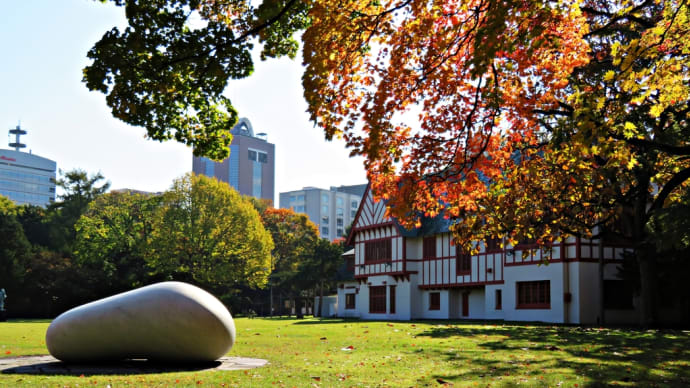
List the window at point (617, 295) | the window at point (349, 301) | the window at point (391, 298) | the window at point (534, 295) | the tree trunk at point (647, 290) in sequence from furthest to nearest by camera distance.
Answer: the window at point (349, 301) → the window at point (391, 298) → the window at point (534, 295) → the window at point (617, 295) → the tree trunk at point (647, 290)

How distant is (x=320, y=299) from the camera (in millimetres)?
61750

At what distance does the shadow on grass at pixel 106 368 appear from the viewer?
11.0 meters

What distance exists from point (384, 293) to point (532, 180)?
31.7 m

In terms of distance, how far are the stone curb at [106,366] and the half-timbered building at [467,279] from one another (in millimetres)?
16956

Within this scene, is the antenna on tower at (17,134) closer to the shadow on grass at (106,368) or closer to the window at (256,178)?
the window at (256,178)

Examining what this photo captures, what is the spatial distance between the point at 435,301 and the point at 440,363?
32.4 meters

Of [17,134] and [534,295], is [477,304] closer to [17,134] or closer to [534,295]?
[534,295]

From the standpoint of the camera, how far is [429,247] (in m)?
44.5

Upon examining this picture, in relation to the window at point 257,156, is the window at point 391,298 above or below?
below

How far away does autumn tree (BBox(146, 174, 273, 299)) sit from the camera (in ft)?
162

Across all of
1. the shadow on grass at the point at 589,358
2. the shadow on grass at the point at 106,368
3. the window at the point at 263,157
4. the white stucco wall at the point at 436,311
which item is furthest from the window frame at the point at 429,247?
the window at the point at 263,157

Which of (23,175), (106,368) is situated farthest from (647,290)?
(23,175)

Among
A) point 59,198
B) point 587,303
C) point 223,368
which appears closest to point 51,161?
point 59,198

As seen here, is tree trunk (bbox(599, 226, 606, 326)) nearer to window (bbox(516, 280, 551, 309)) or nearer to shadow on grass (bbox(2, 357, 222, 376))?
window (bbox(516, 280, 551, 309))
